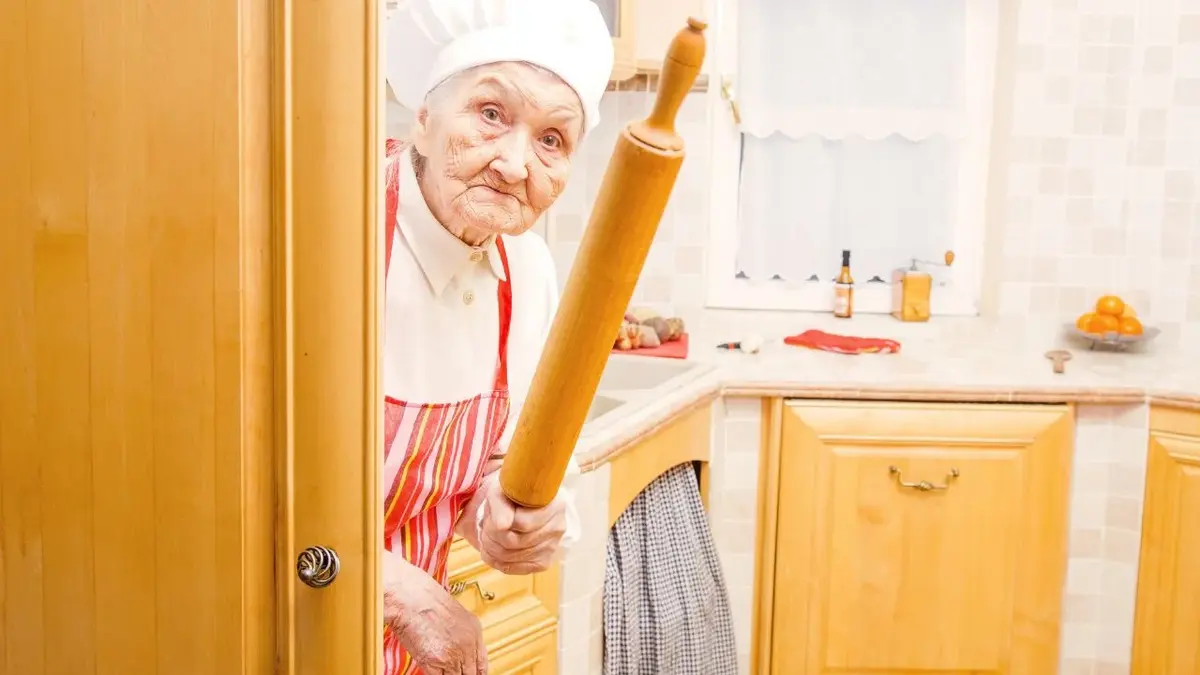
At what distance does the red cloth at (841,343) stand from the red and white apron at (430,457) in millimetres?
1663

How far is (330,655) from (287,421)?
14cm

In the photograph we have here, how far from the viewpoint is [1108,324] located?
2.55 m

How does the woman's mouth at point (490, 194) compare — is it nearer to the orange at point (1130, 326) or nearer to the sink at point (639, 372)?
the sink at point (639, 372)

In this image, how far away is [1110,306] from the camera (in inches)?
101

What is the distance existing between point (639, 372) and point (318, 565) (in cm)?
156

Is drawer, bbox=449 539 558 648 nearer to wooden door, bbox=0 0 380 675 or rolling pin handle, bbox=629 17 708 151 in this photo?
wooden door, bbox=0 0 380 675

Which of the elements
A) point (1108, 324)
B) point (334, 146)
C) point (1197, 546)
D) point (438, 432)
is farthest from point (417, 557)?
point (1108, 324)

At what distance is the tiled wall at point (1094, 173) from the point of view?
264cm

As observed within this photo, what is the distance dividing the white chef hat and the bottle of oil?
77.5 inches

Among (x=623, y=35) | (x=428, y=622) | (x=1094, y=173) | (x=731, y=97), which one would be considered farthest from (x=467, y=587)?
(x=1094, y=173)

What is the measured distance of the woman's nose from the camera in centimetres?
80

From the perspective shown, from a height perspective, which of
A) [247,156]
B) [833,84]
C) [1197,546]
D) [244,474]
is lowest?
[1197,546]

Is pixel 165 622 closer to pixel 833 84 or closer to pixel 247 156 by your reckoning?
pixel 247 156

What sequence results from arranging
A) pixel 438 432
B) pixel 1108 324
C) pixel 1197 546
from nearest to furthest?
pixel 438 432 → pixel 1197 546 → pixel 1108 324
